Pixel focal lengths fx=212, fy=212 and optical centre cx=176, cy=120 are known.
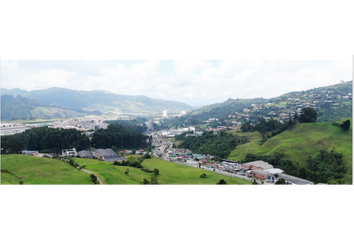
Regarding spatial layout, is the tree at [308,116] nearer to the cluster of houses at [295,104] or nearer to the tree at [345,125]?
the tree at [345,125]

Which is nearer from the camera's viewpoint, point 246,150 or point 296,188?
point 296,188

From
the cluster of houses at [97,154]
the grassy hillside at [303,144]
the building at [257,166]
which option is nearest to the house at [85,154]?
the cluster of houses at [97,154]

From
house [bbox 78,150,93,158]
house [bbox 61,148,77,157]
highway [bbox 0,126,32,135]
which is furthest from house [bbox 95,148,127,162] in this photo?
highway [bbox 0,126,32,135]

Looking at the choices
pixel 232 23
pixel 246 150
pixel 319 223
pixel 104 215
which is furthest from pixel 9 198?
pixel 246 150

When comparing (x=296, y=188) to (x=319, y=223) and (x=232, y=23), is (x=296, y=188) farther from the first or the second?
(x=232, y=23)

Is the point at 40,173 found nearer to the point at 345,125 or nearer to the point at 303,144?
the point at 303,144
